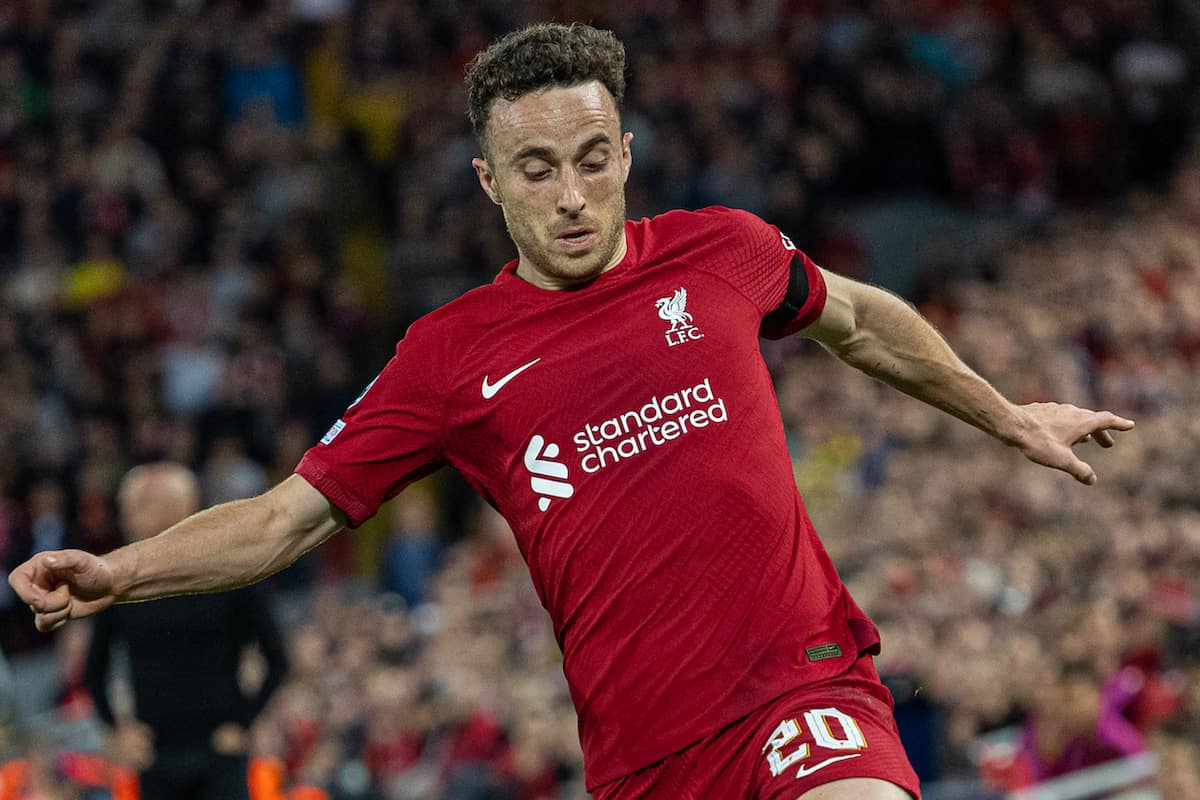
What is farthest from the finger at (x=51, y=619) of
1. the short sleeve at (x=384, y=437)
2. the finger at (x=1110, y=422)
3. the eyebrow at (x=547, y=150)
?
the finger at (x=1110, y=422)

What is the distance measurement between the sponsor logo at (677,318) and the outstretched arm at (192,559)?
85 cm

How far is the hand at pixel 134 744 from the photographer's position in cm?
745

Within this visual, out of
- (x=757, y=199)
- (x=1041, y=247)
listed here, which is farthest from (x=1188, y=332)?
(x=757, y=199)

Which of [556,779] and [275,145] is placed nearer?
[556,779]

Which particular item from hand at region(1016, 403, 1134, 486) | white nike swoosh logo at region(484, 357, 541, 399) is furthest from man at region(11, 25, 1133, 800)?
hand at region(1016, 403, 1134, 486)

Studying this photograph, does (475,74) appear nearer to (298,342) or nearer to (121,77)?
(298,342)

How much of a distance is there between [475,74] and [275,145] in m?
10.8

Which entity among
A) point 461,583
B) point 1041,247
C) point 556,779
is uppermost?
point 1041,247

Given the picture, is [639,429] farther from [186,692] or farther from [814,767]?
[186,692]

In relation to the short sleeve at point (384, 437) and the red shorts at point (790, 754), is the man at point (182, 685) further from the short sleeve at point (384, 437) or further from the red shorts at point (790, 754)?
the red shorts at point (790, 754)

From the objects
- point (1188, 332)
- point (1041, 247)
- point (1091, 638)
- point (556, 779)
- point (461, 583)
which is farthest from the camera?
point (1041, 247)

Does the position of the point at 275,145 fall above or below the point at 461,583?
above

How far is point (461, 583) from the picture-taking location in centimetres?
1196

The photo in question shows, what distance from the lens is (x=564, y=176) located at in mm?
4094
